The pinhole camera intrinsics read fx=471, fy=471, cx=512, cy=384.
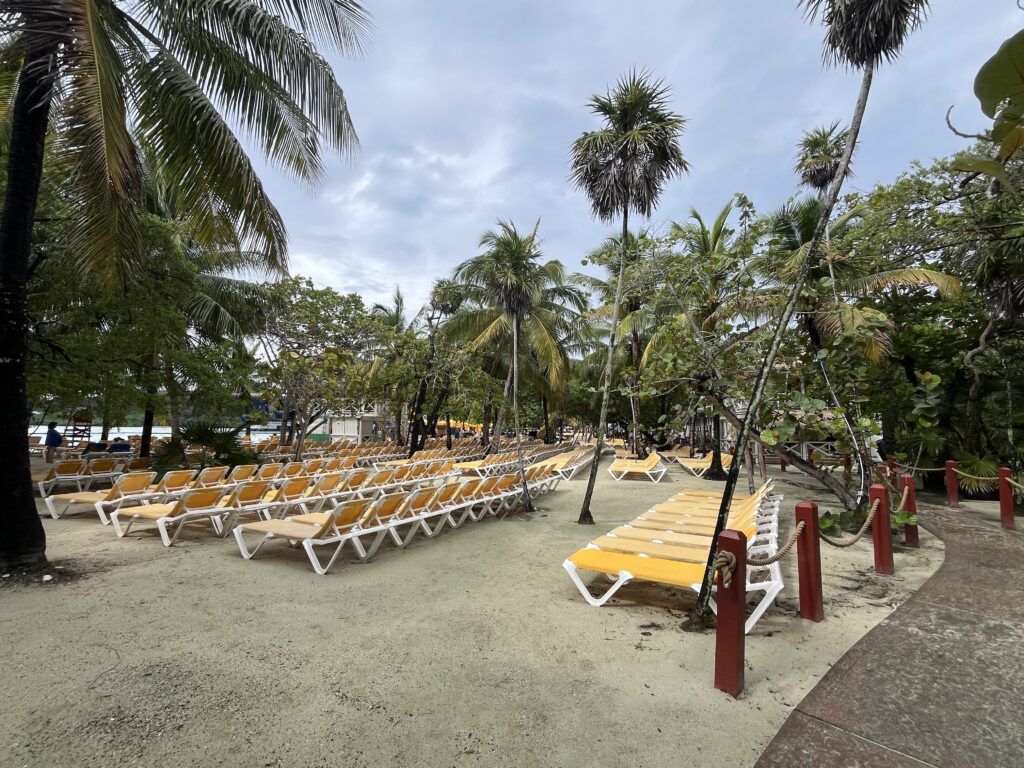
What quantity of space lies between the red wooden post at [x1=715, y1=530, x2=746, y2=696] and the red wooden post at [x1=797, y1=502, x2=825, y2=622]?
1415 mm

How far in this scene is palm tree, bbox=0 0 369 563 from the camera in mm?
4230

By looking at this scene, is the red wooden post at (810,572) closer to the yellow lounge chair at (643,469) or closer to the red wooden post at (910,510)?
the red wooden post at (910,510)

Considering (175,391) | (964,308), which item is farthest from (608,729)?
(175,391)

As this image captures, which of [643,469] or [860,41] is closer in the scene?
[860,41]

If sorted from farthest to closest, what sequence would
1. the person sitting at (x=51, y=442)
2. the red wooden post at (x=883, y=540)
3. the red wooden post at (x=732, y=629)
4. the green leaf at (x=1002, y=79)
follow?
the person sitting at (x=51, y=442) < the red wooden post at (x=883, y=540) < the red wooden post at (x=732, y=629) < the green leaf at (x=1002, y=79)

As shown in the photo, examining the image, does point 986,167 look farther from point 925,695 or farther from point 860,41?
point 860,41

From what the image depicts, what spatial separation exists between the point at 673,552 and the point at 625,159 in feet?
23.0

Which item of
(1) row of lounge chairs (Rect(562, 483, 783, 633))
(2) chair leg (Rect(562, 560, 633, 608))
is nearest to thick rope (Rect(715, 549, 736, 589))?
(1) row of lounge chairs (Rect(562, 483, 783, 633))

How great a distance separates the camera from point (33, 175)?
4.87m

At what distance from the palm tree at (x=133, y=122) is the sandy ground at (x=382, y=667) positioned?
2162 millimetres

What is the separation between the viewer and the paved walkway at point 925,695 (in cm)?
239

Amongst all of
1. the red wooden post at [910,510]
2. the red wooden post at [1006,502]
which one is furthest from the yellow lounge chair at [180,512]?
the red wooden post at [1006,502]

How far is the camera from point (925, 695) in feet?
9.45

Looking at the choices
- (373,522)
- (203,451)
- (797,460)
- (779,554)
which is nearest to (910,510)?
(797,460)
